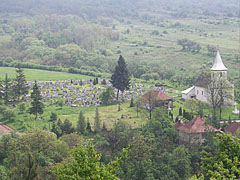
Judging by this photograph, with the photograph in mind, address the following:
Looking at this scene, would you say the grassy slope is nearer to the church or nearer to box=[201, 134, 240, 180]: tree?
the church

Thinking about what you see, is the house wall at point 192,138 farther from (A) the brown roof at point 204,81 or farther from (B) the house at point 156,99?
(A) the brown roof at point 204,81

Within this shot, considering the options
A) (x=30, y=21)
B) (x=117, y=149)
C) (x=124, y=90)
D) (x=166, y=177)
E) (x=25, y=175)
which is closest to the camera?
(x=25, y=175)

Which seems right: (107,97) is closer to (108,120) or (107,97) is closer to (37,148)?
(108,120)

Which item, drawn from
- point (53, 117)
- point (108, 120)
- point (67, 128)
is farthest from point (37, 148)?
point (108, 120)

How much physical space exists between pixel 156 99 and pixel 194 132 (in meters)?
10.9

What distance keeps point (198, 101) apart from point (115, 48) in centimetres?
8466

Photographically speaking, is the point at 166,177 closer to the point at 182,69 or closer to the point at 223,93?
the point at 223,93

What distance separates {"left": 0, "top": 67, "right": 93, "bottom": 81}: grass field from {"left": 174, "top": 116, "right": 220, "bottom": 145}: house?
1524 inches

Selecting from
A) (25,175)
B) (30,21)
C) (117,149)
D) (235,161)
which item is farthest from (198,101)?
(30,21)

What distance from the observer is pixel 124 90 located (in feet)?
229

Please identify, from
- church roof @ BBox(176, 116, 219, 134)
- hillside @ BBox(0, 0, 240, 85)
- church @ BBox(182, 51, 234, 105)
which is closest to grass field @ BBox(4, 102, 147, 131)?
church roof @ BBox(176, 116, 219, 134)

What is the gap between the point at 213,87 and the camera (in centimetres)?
5588

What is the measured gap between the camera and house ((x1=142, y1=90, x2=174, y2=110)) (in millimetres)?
55131

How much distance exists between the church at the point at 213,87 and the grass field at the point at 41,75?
2684cm
